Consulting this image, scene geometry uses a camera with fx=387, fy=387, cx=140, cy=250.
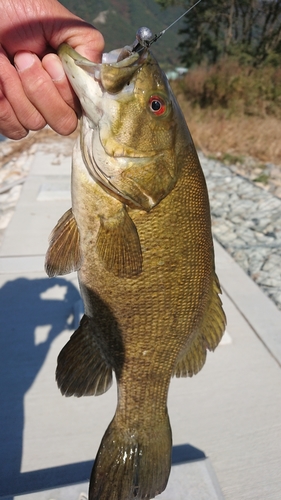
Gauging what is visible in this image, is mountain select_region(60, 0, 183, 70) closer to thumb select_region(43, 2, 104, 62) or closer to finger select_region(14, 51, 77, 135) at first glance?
thumb select_region(43, 2, 104, 62)

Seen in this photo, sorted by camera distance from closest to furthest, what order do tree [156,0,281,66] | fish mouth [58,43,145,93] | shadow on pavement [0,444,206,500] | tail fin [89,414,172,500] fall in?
fish mouth [58,43,145,93] < tail fin [89,414,172,500] < shadow on pavement [0,444,206,500] < tree [156,0,281,66]

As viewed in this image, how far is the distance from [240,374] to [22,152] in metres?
7.39

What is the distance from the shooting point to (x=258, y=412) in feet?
8.64

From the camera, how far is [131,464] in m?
1.59

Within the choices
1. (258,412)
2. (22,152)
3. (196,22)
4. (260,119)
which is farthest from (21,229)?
(196,22)

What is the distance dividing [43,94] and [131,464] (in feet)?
5.04

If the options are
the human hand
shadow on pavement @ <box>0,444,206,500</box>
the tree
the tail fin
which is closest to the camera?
the human hand

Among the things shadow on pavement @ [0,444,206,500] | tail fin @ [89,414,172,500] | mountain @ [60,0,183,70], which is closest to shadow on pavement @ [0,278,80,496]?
shadow on pavement @ [0,444,206,500]

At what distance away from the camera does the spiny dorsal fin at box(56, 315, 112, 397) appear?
64.9 inches

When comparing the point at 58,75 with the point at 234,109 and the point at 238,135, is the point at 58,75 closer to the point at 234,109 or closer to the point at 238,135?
the point at 238,135

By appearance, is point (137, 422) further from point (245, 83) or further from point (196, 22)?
point (196, 22)

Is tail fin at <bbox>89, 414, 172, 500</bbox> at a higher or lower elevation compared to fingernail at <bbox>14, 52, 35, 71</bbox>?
lower

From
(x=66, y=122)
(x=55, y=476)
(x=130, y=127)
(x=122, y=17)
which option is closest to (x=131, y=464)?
(x=55, y=476)

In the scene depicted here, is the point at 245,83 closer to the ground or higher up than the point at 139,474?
closer to the ground
